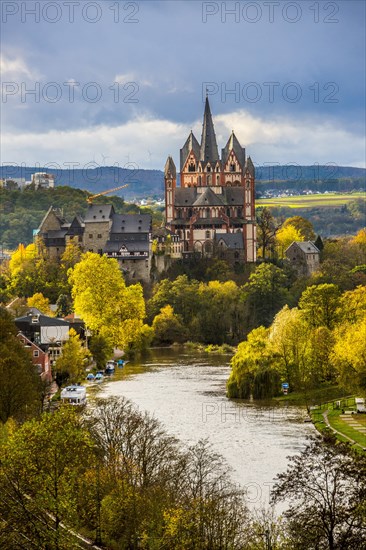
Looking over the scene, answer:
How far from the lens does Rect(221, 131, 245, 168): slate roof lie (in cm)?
15300

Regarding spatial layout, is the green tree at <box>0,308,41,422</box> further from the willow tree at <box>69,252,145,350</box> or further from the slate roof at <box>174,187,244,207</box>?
the slate roof at <box>174,187,244,207</box>

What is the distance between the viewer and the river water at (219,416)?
52156mm

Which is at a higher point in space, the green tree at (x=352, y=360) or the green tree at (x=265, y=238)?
the green tree at (x=265, y=238)

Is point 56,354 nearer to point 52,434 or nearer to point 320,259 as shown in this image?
point 52,434

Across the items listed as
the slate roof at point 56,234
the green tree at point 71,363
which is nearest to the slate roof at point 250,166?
the slate roof at point 56,234

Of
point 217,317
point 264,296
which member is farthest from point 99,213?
point 217,317

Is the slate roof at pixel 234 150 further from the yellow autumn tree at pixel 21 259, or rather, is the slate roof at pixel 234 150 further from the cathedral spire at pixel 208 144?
the yellow autumn tree at pixel 21 259

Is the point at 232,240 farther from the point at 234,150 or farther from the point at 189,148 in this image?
the point at 189,148

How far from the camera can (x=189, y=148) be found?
154 meters

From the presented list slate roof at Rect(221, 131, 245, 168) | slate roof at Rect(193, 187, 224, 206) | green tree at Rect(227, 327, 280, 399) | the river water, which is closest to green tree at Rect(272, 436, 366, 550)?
→ the river water

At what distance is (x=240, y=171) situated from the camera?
152625 mm

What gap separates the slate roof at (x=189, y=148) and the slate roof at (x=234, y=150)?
3.26 meters

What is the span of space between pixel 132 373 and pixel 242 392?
1649 centimetres

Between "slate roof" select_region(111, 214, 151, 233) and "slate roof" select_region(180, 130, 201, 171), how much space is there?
790 inches
